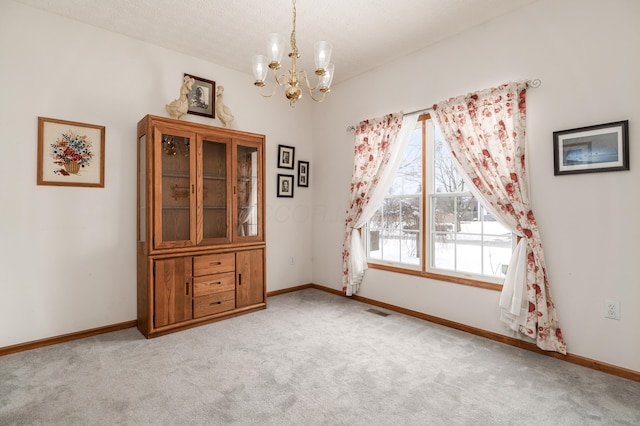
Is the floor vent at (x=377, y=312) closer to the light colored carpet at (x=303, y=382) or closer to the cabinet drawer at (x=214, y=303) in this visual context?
the light colored carpet at (x=303, y=382)

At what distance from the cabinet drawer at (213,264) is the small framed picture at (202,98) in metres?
1.61

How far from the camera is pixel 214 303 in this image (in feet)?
10.8

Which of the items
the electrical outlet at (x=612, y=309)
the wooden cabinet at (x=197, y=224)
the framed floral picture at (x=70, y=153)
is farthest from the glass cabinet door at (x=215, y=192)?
the electrical outlet at (x=612, y=309)

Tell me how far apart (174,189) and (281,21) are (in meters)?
1.83

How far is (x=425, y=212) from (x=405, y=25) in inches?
71.3

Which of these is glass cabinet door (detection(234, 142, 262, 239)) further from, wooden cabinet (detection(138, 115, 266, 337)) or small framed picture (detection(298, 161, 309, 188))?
small framed picture (detection(298, 161, 309, 188))

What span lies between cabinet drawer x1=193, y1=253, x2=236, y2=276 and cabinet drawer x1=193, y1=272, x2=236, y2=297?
50mm

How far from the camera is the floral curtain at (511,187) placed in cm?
254

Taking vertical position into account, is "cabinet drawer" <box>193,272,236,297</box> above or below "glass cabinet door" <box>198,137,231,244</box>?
below

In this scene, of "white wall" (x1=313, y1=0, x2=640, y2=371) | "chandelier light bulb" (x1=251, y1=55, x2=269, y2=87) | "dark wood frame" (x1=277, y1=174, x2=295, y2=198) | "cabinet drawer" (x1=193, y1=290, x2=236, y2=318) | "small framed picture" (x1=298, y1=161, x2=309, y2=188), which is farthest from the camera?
"small framed picture" (x1=298, y1=161, x2=309, y2=188)

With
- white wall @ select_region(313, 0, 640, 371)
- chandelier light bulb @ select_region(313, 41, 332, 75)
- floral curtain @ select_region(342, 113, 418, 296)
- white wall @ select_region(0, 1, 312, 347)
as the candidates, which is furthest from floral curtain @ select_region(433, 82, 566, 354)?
white wall @ select_region(0, 1, 312, 347)

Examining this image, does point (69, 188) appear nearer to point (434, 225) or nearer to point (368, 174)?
point (368, 174)

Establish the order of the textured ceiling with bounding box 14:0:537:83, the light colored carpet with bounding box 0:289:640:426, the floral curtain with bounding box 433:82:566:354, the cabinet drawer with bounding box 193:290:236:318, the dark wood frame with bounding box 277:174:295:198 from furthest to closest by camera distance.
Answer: the dark wood frame with bounding box 277:174:295:198
the cabinet drawer with bounding box 193:290:236:318
the textured ceiling with bounding box 14:0:537:83
the floral curtain with bounding box 433:82:566:354
the light colored carpet with bounding box 0:289:640:426

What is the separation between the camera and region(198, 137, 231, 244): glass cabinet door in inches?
129
